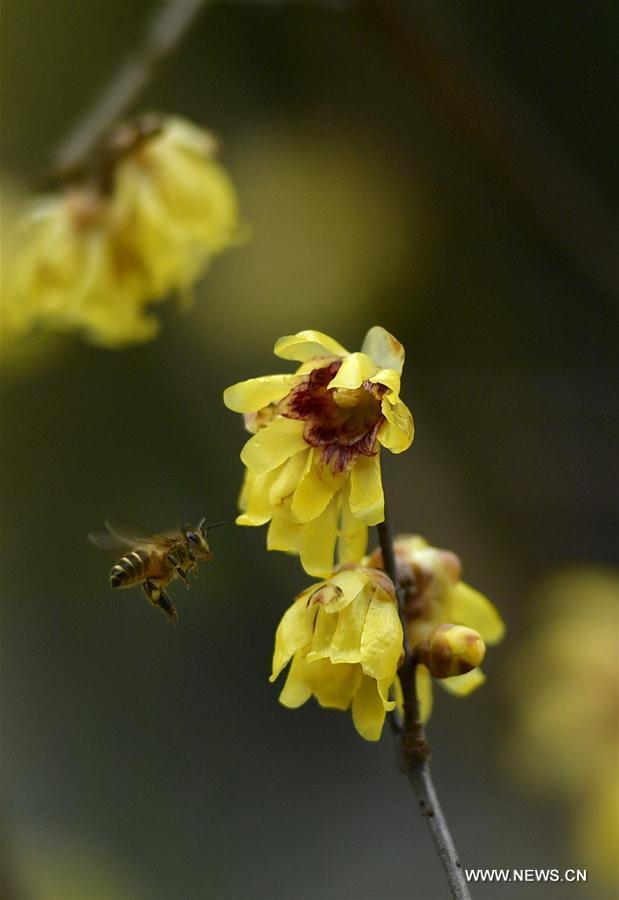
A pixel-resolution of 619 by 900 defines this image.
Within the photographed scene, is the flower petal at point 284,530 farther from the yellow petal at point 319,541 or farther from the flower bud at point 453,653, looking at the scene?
the flower bud at point 453,653

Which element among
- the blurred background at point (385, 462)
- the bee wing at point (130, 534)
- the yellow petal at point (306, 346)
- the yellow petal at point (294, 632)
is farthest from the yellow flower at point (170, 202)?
the yellow petal at point (294, 632)

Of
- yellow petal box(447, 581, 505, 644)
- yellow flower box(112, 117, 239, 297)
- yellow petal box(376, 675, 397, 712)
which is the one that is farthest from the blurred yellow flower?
yellow flower box(112, 117, 239, 297)

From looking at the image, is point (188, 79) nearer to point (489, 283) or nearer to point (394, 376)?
point (489, 283)

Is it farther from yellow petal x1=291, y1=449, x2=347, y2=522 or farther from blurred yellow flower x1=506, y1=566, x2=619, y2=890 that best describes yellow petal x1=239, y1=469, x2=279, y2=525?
blurred yellow flower x1=506, y1=566, x2=619, y2=890

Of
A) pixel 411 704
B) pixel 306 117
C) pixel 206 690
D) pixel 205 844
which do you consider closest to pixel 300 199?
pixel 306 117

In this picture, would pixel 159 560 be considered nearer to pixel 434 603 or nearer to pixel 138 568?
pixel 138 568
